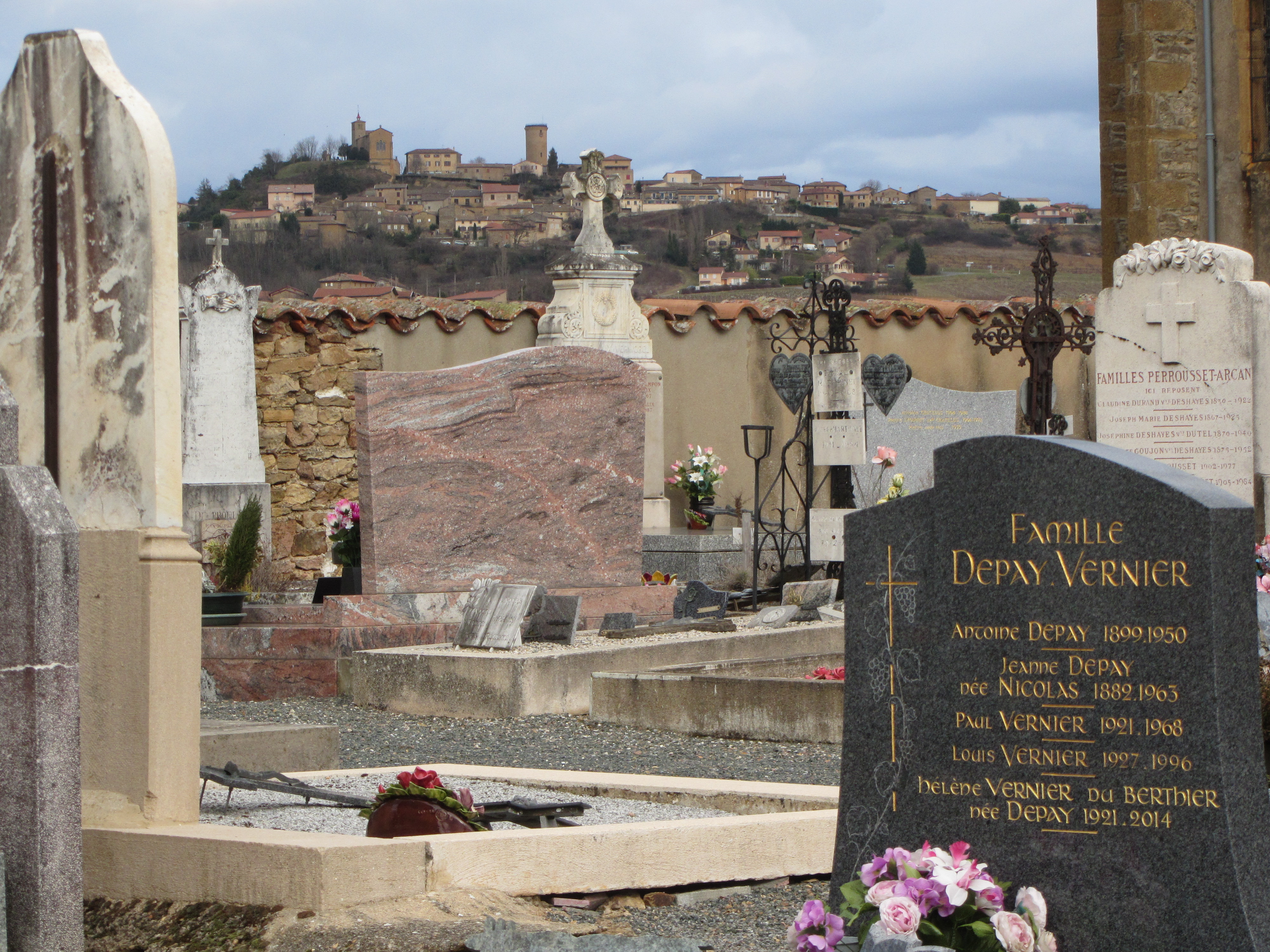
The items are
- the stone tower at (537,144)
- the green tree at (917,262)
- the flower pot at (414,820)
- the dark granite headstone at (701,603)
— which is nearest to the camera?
the flower pot at (414,820)

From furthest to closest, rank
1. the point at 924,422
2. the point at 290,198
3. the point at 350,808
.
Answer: the point at 290,198
the point at 924,422
the point at 350,808

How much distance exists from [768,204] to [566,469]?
2650 centimetres

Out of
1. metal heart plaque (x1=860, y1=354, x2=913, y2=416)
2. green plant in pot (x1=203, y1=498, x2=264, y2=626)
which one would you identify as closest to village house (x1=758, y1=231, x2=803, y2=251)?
metal heart plaque (x1=860, y1=354, x2=913, y2=416)

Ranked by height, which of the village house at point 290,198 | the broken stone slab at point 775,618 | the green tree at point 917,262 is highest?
the village house at point 290,198

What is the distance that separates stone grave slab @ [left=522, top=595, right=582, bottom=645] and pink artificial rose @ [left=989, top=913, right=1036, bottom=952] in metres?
5.95

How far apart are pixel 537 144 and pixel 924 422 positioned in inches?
1745

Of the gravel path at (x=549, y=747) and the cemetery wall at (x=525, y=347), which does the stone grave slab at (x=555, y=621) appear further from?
the cemetery wall at (x=525, y=347)

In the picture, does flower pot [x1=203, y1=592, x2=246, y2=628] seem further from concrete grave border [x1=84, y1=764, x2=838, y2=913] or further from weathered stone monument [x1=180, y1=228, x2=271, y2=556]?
concrete grave border [x1=84, y1=764, x2=838, y2=913]

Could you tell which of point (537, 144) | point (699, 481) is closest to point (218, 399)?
point (699, 481)

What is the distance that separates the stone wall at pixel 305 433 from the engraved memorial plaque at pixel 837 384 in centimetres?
431

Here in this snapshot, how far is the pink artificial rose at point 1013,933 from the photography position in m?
3.64

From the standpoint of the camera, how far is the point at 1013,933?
3648 millimetres

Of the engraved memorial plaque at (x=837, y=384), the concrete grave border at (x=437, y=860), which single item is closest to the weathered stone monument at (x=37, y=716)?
the concrete grave border at (x=437, y=860)

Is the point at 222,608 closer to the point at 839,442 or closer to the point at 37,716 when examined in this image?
the point at 839,442
